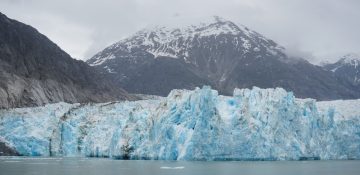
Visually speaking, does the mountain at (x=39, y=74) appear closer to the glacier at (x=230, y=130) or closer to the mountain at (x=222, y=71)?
the glacier at (x=230, y=130)

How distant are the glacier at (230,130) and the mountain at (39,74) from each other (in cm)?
4378

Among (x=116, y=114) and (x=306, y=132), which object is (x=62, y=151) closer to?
(x=116, y=114)

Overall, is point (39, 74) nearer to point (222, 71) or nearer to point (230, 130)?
point (230, 130)

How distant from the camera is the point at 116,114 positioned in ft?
160

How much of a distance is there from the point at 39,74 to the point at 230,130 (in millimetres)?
68616

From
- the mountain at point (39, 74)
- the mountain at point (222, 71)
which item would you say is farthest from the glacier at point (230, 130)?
the mountain at point (222, 71)

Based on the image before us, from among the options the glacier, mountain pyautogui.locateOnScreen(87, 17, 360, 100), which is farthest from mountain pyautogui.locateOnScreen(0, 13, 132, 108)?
mountain pyautogui.locateOnScreen(87, 17, 360, 100)

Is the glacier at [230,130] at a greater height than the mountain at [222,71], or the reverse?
the mountain at [222,71]

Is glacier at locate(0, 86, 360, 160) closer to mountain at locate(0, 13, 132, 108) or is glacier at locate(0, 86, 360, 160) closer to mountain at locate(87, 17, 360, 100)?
mountain at locate(0, 13, 132, 108)

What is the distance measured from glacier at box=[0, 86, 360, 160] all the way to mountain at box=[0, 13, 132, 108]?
1723 inches

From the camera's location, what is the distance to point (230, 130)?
1470 inches

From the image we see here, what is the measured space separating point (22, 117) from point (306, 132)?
2535 centimetres

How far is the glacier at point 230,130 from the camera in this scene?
37.0 m

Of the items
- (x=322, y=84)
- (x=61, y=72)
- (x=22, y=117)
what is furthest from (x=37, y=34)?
(x=322, y=84)
